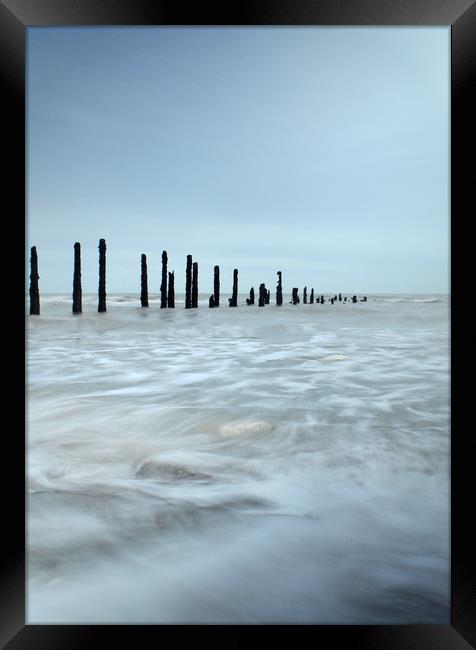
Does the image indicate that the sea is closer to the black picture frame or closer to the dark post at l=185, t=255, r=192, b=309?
the black picture frame

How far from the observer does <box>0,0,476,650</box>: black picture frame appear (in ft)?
4.36

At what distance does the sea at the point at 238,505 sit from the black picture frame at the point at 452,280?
0.44 ft

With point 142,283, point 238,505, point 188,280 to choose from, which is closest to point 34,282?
point 142,283

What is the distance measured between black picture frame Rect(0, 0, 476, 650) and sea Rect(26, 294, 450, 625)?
0.44ft

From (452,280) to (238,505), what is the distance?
161cm

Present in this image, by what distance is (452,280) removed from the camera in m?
1.54

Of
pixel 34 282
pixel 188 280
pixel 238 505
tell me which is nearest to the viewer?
pixel 238 505

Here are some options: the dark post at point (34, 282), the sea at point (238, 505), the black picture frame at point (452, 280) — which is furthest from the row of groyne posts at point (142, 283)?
the black picture frame at point (452, 280)

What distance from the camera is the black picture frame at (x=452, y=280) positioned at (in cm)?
133

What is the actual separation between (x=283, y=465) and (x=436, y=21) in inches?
104

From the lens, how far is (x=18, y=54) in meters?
1.55

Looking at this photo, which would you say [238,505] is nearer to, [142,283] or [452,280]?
[452,280]

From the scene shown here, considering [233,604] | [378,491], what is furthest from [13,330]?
[378,491]

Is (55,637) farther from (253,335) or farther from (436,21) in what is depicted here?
(253,335)
